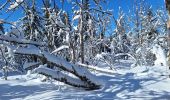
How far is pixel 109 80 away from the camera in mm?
8750

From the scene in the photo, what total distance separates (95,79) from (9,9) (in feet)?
9.73

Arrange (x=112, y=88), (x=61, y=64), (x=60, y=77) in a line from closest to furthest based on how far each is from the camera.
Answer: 1. (x=61, y=64)
2. (x=112, y=88)
3. (x=60, y=77)

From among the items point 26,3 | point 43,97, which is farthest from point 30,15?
point 43,97

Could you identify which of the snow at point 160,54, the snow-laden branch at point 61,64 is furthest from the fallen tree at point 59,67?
the snow at point 160,54

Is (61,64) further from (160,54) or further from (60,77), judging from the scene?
(160,54)

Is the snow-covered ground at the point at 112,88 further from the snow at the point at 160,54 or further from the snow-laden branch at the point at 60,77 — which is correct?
the snow at the point at 160,54

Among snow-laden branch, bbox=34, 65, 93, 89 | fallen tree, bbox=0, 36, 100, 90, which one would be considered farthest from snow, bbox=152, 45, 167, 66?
snow-laden branch, bbox=34, 65, 93, 89

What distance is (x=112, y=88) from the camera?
8094 mm

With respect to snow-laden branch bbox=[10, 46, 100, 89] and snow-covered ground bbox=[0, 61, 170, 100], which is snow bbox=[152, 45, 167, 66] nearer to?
snow-covered ground bbox=[0, 61, 170, 100]

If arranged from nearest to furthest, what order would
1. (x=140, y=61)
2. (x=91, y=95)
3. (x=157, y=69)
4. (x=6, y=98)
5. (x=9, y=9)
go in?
(x=9, y=9)
(x=91, y=95)
(x=6, y=98)
(x=157, y=69)
(x=140, y=61)

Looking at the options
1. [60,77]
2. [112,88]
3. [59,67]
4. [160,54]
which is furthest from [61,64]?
[160,54]

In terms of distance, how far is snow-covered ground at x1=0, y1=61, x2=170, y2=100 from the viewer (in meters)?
7.57

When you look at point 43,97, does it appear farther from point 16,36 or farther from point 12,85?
point 12,85

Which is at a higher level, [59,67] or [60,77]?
[59,67]
